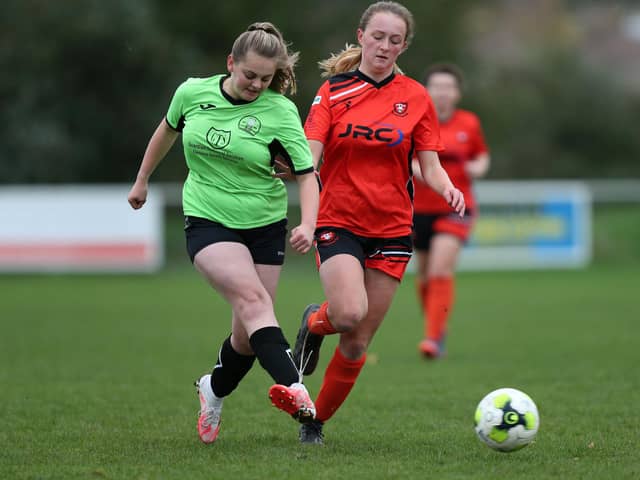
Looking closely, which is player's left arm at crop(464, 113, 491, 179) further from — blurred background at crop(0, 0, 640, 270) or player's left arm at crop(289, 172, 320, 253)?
blurred background at crop(0, 0, 640, 270)

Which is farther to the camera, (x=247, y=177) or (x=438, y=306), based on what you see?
(x=438, y=306)

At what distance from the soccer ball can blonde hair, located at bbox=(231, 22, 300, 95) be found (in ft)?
6.13

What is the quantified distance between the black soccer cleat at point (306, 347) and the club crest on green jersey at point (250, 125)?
1189mm

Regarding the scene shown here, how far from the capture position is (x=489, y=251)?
20.1 m

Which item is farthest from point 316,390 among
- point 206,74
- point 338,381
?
point 206,74

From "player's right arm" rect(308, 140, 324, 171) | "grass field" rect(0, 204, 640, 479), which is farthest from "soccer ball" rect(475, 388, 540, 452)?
"player's right arm" rect(308, 140, 324, 171)

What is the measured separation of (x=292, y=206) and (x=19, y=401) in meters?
15.1

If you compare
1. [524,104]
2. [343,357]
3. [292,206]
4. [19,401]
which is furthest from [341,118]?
[524,104]

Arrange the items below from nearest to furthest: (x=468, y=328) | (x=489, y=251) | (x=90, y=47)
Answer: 1. (x=468, y=328)
2. (x=489, y=251)
3. (x=90, y=47)

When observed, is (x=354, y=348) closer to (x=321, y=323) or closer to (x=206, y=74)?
(x=321, y=323)

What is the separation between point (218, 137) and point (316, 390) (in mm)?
2896

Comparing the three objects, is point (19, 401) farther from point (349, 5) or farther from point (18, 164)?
point (349, 5)

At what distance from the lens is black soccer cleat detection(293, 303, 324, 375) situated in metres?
6.15

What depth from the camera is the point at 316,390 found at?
780 centimetres
